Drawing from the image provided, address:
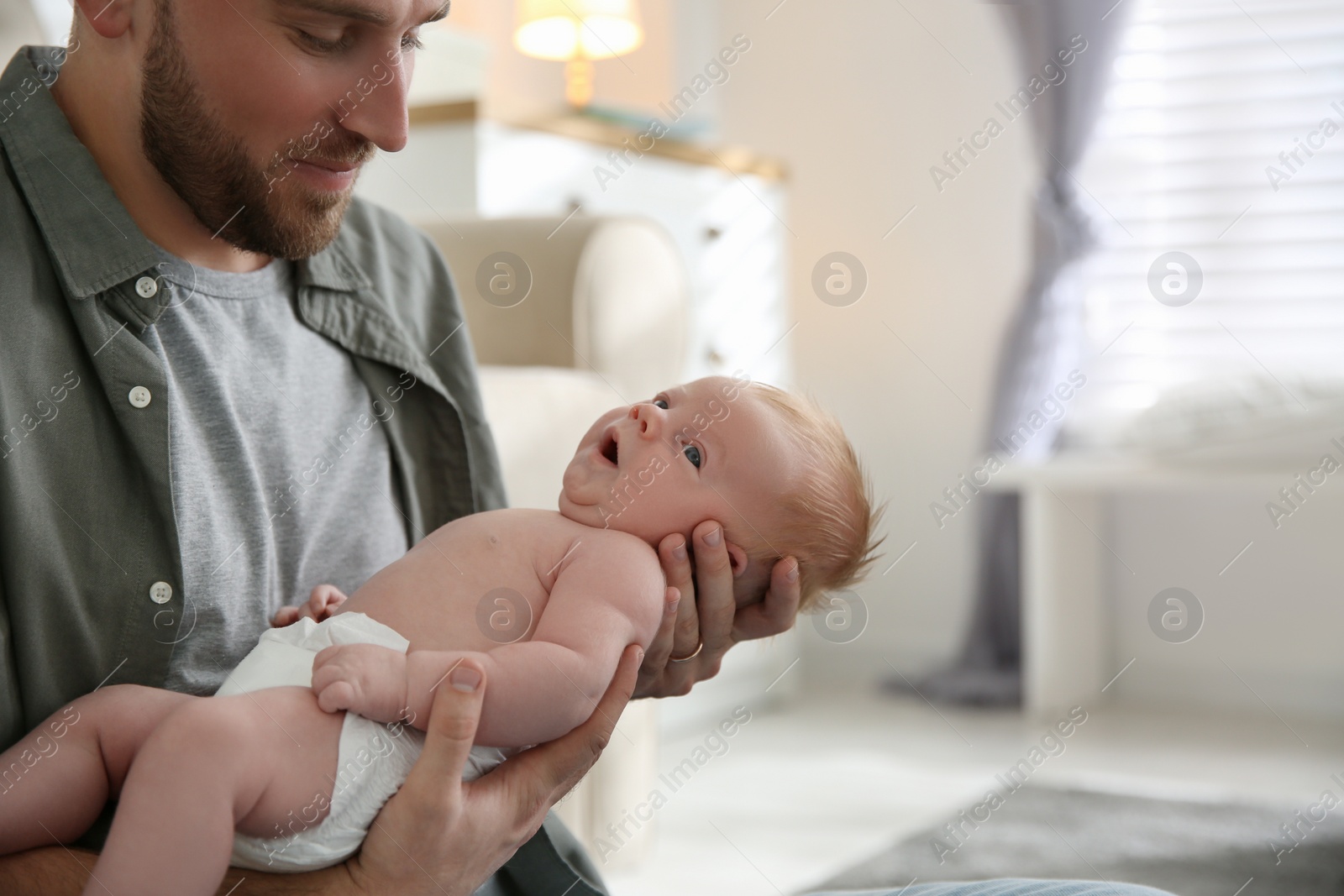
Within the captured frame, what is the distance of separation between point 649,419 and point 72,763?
50 centimetres

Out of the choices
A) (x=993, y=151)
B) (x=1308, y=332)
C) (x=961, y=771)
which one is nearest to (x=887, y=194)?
(x=993, y=151)

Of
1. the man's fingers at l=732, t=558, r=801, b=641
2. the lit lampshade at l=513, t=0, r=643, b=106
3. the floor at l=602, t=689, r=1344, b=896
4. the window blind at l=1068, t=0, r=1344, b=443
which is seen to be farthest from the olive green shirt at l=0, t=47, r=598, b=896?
the window blind at l=1068, t=0, r=1344, b=443

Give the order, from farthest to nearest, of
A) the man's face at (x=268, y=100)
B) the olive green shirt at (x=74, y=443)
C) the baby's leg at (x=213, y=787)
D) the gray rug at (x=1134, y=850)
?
the gray rug at (x=1134, y=850), the man's face at (x=268, y=100), the olive green shirt at (x=74, y=443), the baby's leg at (x=213, y=787)

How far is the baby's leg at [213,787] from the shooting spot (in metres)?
0.74

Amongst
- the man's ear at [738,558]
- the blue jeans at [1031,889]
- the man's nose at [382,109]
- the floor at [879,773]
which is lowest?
the floor at [879,773]

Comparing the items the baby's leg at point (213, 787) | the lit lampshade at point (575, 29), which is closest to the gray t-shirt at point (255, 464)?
the baby's leg at point (213, 787)

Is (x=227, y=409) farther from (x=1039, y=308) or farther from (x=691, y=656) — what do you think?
(x=1039, y=308)

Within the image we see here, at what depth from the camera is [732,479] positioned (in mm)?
1052

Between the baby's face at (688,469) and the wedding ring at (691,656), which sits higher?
the baby's face at (688,469)

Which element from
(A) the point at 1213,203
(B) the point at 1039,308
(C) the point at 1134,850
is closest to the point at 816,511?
(C) the point at 1134,850

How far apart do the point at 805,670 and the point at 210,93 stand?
110 inches

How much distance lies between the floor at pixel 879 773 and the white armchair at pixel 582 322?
6.5 inches

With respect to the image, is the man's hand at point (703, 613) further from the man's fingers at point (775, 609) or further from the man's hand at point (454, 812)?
the man's hand at point (454, 812)

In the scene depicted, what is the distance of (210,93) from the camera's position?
0.97 m
